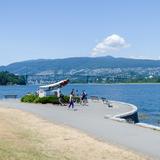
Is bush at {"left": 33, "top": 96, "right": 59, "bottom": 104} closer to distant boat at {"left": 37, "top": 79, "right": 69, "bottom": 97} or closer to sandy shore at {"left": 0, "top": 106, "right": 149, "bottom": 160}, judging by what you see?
distant boat at {"left": 37, "top": 79, "right": 69, "bottom": 97}

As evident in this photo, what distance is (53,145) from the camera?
1764 centimetres

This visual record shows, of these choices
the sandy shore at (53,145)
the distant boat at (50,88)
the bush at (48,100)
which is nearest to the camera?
the sandy shore at (53,145)

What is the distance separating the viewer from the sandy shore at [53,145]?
594 inches

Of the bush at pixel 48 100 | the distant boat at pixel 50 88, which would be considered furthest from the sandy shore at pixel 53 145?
the distant boat at pixel 50 88

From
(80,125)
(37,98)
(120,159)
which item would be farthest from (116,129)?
(37,98)

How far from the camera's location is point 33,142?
18.1 metres

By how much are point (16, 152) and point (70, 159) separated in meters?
1.65

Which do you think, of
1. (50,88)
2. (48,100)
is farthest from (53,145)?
(50,88)

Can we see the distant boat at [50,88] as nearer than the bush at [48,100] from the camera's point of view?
No

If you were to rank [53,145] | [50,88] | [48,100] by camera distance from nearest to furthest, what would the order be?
[53,145]
[48,100]
[50,88]

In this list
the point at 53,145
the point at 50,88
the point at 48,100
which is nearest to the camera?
the point at 53,145

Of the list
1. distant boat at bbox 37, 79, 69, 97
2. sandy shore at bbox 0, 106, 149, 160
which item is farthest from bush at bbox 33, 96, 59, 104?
sandy shore at bbox 0, 106, 149, 160

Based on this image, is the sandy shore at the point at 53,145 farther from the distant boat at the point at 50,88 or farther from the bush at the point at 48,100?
the distant boat at the point at 50,88

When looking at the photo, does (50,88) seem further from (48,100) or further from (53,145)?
(53,145)
